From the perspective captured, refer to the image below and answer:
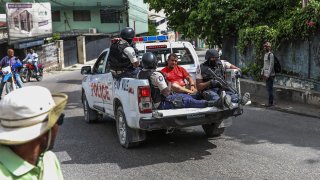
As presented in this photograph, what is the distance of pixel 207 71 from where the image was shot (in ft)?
26.5

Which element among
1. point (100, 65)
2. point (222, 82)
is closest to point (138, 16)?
point (100, 65)

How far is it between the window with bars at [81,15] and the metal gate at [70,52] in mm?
13865

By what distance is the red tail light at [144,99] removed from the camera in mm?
7188

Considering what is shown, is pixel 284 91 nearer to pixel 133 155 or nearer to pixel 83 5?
pixel 133 155

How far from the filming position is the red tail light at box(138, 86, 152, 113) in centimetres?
719

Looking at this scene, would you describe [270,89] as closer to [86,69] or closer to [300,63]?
[300,63]

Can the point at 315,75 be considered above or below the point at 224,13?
below

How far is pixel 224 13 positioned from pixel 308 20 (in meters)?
5.20

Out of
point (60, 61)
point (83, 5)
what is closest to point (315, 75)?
point (60, 61)

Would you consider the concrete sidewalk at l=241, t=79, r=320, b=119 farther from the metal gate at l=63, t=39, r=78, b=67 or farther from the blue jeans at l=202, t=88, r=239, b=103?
the metal gate at l=63, t=39, r=78, b=67

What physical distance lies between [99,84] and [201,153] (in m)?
3.10

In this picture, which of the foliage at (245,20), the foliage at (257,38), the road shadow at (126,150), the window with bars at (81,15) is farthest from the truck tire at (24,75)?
the window with bars at (81,15)

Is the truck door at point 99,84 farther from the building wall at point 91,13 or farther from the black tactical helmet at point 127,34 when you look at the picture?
the building wall at point 91,13

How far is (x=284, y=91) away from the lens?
13.3m
